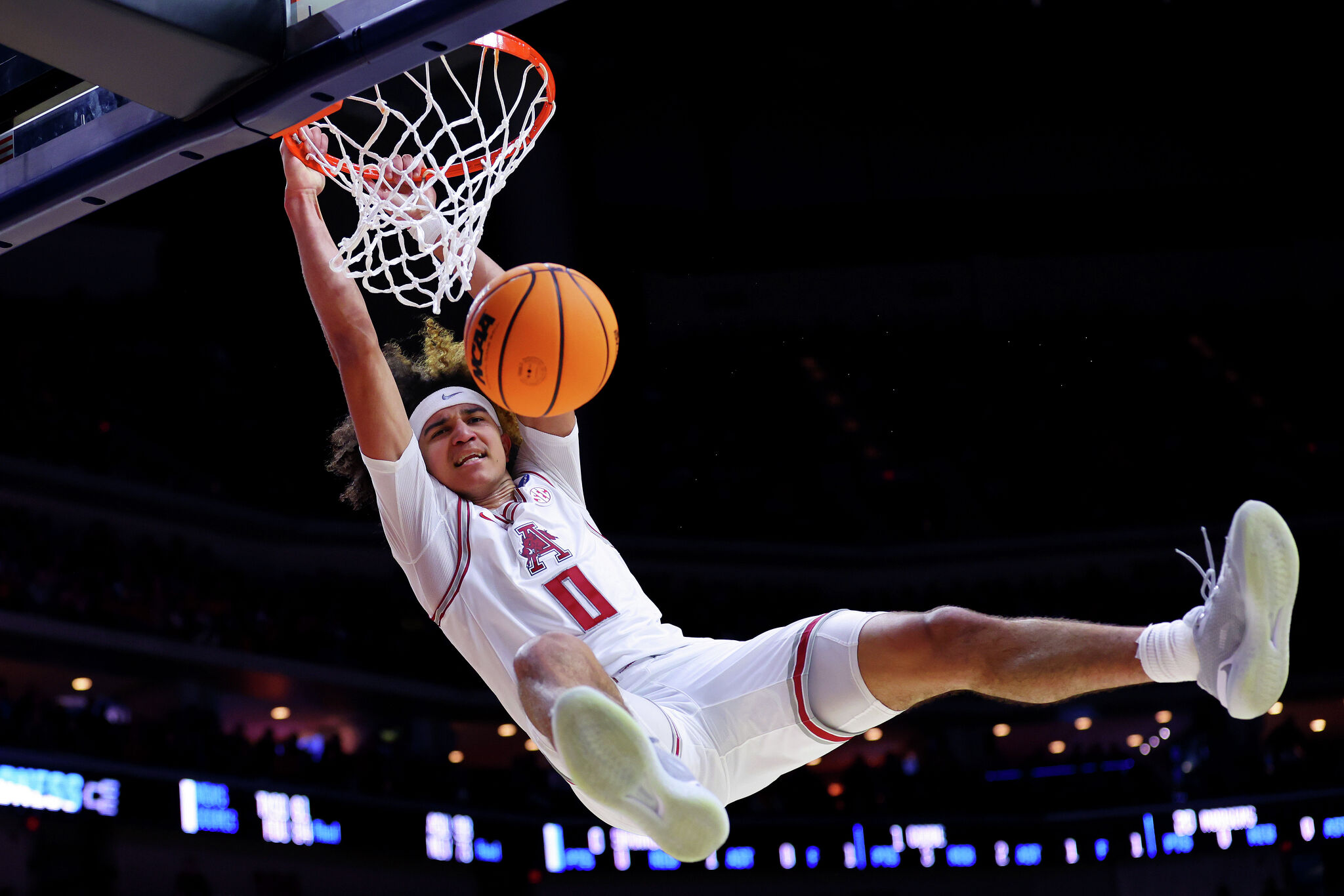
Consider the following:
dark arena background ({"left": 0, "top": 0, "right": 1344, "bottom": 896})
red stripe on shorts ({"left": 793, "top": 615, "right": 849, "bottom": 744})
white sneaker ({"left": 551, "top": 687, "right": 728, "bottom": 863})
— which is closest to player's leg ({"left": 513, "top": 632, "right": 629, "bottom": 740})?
white sneaker ({"left": 551, "top": 687, "right": 728, "bottom": 863})

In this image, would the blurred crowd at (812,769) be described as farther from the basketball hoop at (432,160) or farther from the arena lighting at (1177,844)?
the basketball hoop at (432,160)

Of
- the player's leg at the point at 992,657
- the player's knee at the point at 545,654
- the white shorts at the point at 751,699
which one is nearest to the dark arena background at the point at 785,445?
the white shorts at the point at 751,699

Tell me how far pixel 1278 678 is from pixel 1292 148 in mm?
12250

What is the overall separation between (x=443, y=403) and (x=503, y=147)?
2.93ft

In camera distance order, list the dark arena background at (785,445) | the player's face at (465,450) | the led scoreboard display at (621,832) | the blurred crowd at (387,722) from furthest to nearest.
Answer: the dark arena background at (785,445), the blurred crowd at (387,722), the led scoreboard display at (621,832), the player's face at (465,450)

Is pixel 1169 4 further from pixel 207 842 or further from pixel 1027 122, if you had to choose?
pixel 207 842

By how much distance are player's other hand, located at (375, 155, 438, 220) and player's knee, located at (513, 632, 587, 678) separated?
152 cm

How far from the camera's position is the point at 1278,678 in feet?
10.4

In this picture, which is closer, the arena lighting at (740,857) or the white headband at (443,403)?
the white headband at (443,403)

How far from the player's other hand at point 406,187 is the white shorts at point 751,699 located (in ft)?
5.35

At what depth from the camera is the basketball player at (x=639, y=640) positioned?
316 centimetres

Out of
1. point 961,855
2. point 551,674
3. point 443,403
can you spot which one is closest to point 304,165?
point 443,403

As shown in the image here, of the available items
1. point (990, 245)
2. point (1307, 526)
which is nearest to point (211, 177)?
point (990, 245)

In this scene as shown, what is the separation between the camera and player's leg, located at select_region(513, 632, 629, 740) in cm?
333
